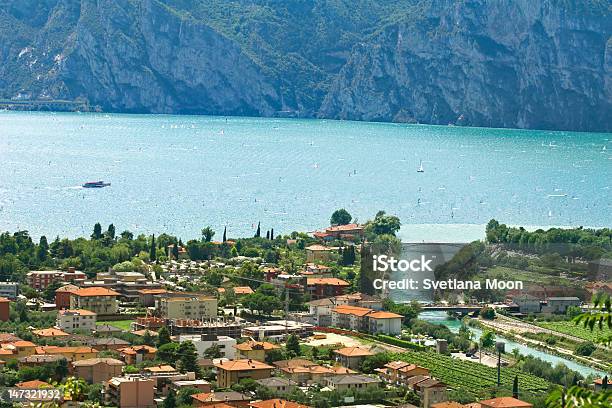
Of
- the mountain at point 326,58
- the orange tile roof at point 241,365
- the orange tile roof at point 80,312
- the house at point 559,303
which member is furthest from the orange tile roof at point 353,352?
the mountain at point 326,58

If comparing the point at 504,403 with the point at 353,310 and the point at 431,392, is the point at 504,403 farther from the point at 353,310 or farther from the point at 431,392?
the point at 353,310

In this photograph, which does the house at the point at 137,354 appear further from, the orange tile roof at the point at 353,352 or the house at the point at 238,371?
the orange tile roof at the point at 353,352

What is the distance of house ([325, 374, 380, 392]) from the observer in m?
23.1

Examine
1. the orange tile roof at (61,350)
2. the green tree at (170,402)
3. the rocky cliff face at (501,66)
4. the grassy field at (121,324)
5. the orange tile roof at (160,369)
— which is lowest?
the green tree at (170,402)

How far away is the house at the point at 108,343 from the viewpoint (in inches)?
1011

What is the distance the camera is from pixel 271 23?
13538 centimetres

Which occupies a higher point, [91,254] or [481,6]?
[481,6]

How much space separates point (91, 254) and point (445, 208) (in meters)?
20.7

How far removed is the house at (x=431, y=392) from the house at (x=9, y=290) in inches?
440

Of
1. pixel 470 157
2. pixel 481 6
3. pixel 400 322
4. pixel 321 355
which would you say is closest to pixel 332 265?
pixel 400 322

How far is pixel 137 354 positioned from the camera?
24.7 metres

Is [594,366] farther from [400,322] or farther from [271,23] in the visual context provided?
[271,23]

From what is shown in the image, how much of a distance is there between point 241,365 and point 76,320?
5259 millimetres

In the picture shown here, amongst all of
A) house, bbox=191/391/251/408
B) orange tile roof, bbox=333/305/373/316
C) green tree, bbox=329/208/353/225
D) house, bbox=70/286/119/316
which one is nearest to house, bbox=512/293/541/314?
orange tile roof, bbox=333/305/373/316
